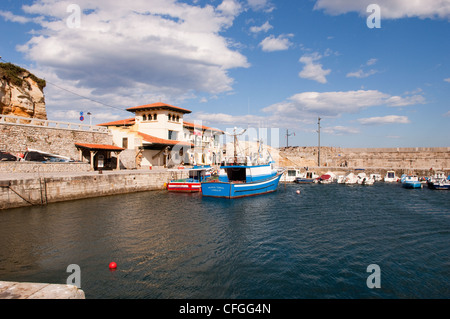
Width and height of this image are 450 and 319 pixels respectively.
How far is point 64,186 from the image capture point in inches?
922

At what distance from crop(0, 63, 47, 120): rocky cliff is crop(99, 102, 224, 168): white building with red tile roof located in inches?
392

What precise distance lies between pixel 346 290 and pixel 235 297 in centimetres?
384

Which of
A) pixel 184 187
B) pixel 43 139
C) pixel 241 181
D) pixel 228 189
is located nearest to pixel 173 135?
pixel 184 187

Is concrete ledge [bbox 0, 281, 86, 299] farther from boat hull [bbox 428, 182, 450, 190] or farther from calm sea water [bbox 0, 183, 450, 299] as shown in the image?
boat hull [bbox 428, 182, 450, 190]

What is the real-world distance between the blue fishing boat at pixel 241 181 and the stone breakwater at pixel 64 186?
8.06 metres

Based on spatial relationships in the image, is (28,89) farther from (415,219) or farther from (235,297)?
(415,219)

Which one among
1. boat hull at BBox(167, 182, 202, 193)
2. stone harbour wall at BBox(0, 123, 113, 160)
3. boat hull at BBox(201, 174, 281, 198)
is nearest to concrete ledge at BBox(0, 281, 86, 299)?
boat hull at BBox(201, 174, 281, 198)

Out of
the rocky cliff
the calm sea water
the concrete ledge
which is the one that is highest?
the rocky cliff

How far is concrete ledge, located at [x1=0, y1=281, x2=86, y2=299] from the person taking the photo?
5.37 meters

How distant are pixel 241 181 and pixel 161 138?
57.2 ft

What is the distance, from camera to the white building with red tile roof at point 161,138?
38.7 m

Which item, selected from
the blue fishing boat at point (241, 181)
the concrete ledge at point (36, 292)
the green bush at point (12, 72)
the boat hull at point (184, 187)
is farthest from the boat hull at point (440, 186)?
the green bush at point (12, 72)
